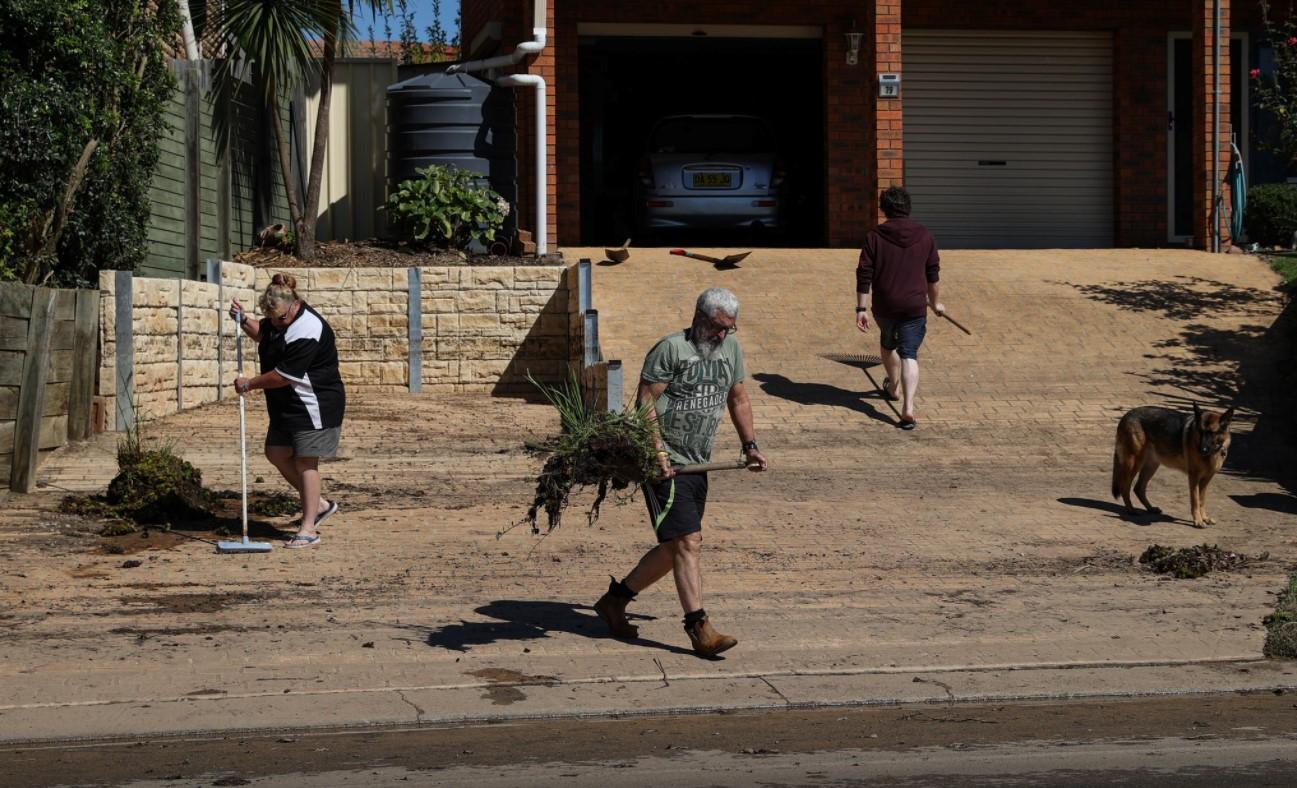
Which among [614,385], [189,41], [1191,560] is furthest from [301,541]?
[189,41]

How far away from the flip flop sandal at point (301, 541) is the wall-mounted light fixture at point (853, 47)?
13814mm

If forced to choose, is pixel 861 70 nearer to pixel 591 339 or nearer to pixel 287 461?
pixel 591 339

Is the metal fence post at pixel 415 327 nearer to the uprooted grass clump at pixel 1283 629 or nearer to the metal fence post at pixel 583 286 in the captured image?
the metal fence post at pixel 583 286

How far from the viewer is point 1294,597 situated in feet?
27.8

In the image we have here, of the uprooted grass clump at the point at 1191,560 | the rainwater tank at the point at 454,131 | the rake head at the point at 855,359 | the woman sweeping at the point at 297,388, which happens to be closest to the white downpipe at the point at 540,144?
the rainwater tank at the point at 454,131

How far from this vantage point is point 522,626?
27.2 feet

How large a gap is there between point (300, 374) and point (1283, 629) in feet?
18.8

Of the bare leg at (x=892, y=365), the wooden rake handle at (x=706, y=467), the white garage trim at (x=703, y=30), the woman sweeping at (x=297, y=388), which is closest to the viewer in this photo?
the wooden rake handle at (x=706, y=467)

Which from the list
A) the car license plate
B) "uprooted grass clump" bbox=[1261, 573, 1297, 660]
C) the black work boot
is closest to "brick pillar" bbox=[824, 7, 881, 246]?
the car license plate

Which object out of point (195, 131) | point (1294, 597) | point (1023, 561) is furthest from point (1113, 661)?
point (195, 131)

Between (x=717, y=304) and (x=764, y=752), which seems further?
(x=717, y=304)

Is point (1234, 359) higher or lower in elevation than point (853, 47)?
lower

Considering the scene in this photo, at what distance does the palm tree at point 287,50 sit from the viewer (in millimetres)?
16984

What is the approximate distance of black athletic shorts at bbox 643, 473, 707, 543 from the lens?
759 cm
